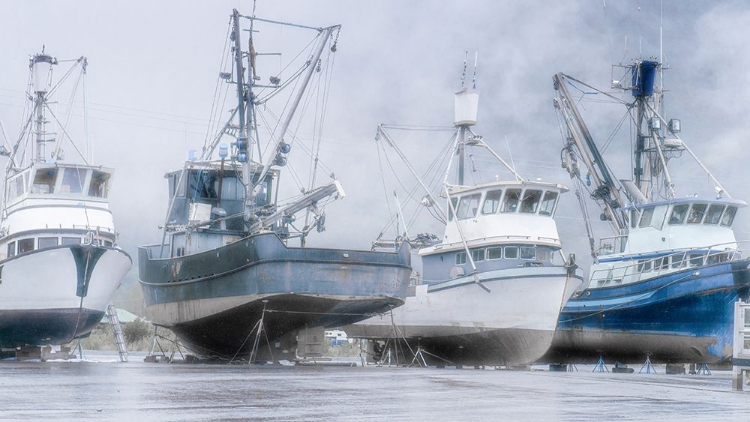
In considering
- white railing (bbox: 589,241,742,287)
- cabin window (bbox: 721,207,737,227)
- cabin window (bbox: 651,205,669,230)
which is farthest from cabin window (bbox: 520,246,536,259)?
cabin window (bbox: 721,207,737,227)

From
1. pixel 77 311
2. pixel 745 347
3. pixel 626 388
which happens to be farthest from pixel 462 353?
pixel 626 388

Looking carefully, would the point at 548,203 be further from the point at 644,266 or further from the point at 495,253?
the point at 644,266

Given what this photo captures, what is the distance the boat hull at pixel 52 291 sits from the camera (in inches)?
1182

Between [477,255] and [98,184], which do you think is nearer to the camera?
[98,184]

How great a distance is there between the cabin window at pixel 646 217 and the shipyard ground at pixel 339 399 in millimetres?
20375

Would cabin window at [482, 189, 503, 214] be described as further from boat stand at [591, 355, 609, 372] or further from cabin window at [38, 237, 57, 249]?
cabin window at [38, 237, 57, 249]

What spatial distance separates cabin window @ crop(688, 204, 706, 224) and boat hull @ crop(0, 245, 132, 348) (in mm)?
20577

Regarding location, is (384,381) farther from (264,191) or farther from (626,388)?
(264,191)

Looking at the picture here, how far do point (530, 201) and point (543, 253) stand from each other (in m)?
1.93

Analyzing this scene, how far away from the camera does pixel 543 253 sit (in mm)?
35719

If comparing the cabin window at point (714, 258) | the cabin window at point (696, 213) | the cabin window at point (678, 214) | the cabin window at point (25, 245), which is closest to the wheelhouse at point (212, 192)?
the cabin window at point (25, 245)

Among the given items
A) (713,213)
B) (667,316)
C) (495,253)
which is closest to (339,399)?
(495,253)

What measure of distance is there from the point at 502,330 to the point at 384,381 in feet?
50.8

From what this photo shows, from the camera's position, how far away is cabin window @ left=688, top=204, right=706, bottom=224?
37219 millimetres
